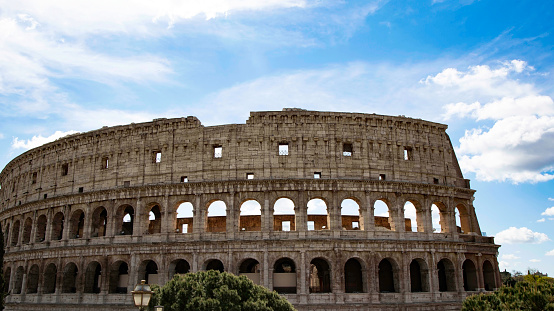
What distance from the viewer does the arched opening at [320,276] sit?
32.9m

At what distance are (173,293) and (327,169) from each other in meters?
16.0

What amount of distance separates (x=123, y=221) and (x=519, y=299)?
98.4 ft

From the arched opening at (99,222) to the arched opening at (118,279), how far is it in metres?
3.53

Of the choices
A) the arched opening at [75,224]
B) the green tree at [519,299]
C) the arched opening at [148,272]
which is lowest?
the green tree at [519,299]

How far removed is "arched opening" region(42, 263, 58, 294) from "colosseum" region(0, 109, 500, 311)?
132 mm

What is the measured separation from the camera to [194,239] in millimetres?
32531

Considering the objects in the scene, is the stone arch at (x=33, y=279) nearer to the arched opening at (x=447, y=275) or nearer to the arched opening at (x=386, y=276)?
the arched opening at (x=386, y=276)

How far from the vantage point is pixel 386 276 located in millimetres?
34531

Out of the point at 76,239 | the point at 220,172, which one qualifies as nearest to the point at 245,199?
the point at 220,172

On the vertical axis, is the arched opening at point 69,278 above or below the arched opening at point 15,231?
below

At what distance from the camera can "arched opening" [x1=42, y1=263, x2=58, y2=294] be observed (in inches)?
1448

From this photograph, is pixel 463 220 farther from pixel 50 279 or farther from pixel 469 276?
pixel 50 279

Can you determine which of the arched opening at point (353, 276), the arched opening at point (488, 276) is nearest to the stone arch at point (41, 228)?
the arched opening at point (353, 276)

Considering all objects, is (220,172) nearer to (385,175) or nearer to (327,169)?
(327,169)
